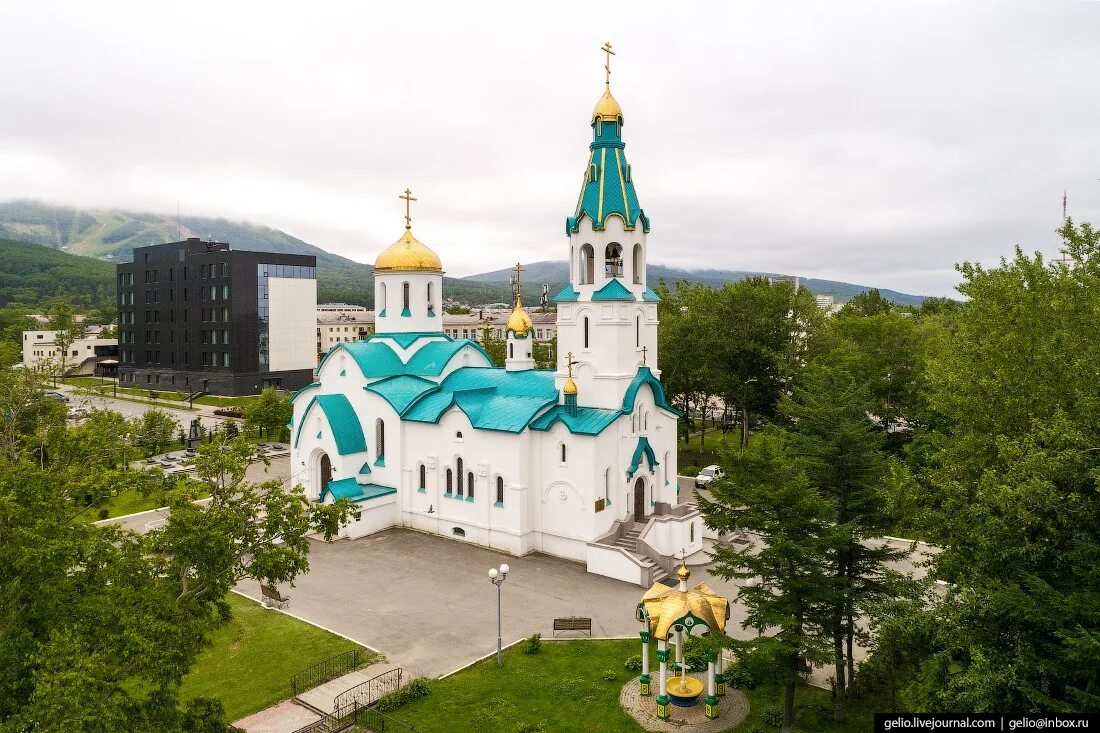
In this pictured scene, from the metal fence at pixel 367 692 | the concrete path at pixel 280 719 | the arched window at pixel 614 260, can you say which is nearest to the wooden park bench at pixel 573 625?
the metal fence at pixel 367 692

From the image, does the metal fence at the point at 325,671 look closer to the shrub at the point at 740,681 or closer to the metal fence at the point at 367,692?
the metal fence at the point at 367,692

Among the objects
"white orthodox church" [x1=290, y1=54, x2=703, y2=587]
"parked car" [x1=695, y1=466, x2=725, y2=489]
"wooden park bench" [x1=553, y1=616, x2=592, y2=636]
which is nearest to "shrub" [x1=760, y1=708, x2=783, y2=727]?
"wooden park bench" [x1=553, y1=616, x2=592, y2=636]

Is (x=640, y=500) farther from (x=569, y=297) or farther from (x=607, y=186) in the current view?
(x=607, y=186)

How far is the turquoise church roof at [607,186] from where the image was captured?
25.7m

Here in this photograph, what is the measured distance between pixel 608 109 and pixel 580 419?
462 inches

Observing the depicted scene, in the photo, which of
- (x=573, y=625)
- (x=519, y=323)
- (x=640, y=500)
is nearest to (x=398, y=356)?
(x=519, y=323)

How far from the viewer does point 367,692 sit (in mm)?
16172

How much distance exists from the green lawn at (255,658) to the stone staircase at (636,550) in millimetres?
9333

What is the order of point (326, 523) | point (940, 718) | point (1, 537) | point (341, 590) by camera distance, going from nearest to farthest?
point (1, 537), point (940, 718), point (326, 523), point (341, 590)

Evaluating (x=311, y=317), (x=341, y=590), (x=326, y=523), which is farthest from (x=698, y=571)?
(x=311, y=317)

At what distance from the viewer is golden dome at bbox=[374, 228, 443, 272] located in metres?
33.3

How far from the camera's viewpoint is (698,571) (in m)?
24.2

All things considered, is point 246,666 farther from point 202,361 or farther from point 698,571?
point 202,361

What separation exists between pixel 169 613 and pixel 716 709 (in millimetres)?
10993
